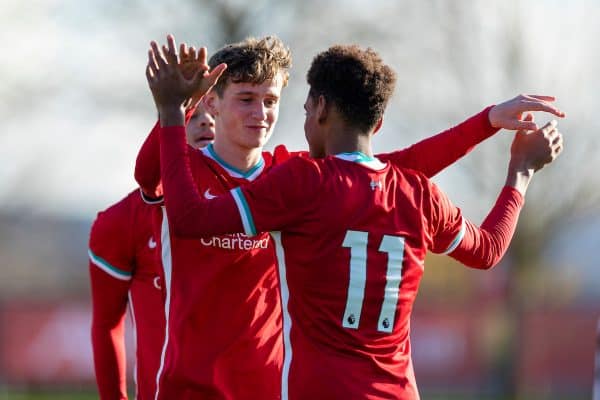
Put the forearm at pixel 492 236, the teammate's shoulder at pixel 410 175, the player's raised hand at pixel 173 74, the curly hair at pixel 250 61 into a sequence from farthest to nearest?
the curly hair at pixel 250 61 → the forearm at pixel 492 236 → the teammate's shoulder at pixel 410 175 → the player's raised hand at pixel 173 74

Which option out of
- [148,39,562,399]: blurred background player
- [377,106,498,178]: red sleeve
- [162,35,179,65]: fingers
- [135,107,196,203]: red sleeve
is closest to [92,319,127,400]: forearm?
[135,107,196,203]: red sleeve

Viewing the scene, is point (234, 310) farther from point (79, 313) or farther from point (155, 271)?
point (79, 313)

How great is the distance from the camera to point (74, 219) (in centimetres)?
3250

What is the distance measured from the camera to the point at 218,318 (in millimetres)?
5293

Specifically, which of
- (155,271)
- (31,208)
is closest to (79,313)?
(31,208)

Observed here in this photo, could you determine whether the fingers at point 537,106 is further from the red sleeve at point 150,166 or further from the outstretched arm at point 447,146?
the red sleeve at point 150,166

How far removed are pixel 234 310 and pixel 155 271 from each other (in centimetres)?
114

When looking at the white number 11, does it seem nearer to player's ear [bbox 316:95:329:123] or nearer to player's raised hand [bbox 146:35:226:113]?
player's ear [bbox 316:95:329:123]

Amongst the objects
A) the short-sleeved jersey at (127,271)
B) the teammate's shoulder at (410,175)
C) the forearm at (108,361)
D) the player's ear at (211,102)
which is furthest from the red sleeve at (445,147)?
the forearm at (108,361)

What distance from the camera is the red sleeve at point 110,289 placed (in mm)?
6375

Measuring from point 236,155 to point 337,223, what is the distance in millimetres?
1152

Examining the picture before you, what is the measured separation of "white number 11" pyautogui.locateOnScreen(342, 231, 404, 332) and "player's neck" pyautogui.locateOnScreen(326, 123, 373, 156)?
0.34 meters

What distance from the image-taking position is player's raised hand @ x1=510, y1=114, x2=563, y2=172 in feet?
17.4

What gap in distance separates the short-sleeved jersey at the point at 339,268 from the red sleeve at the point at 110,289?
1.90m
